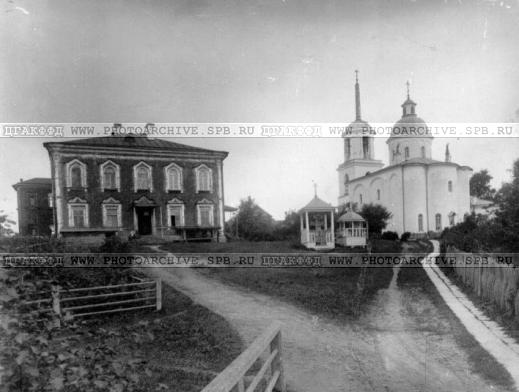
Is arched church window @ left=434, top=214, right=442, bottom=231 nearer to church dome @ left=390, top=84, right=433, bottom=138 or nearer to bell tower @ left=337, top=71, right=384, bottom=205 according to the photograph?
bell tower @ left=337, top=71, right=384, bottom=205

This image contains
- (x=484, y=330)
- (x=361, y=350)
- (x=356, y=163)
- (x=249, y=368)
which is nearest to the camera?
(x=249, y=368)

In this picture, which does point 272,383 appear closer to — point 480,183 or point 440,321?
point 440,321

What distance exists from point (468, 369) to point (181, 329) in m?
4.86

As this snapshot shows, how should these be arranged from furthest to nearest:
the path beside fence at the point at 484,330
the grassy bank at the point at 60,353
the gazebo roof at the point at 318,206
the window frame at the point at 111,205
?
the gazebo roof at the point at 318,206
the window frame at the point at 111,205
the path beside fence at the point at 484,330
the grassy bank at the point at 60,353

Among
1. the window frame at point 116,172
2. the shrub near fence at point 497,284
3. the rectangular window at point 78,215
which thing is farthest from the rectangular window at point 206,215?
the shrub near fence at point 497,284

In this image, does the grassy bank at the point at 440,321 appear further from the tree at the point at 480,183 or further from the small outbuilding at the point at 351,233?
the tree at the point at 480,183

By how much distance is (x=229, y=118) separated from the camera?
697 cm

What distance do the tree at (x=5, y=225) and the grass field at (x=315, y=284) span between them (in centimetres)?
654

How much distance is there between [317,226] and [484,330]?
38.0 feet

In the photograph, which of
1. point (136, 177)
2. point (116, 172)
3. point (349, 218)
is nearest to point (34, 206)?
point (136, 177)

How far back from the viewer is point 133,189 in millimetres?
13984

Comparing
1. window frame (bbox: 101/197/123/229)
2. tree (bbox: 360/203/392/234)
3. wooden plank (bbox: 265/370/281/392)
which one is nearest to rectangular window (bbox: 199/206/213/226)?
window frame (bbox: 101/197/123/229)

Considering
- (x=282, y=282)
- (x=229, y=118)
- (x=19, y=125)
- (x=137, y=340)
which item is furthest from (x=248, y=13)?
(x=282, y=282)

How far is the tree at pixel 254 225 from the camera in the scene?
42.7 ft
